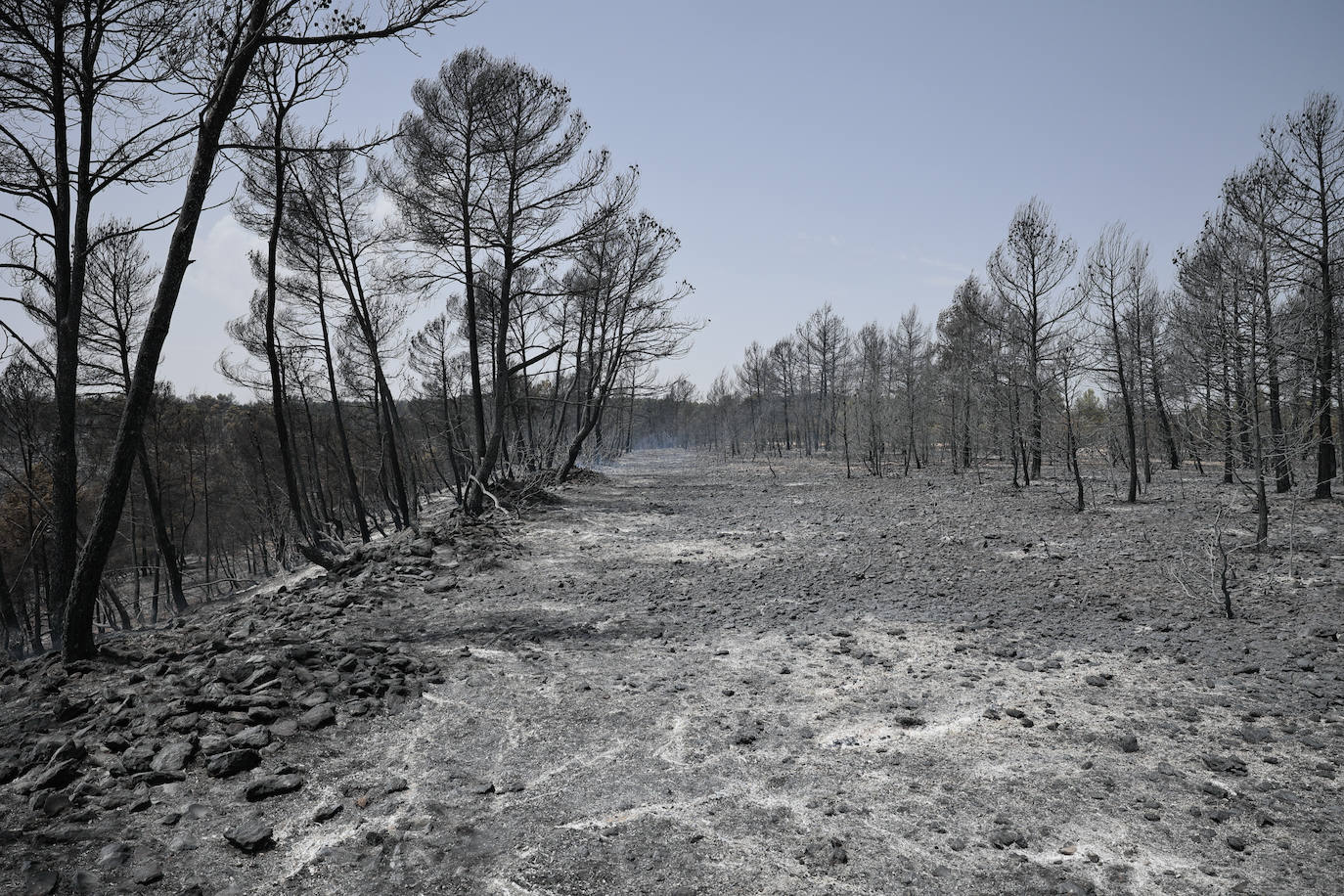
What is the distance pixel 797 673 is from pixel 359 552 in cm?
741

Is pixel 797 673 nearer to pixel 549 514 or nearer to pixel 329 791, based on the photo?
pixel 329 791

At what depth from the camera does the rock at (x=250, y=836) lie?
2.89m

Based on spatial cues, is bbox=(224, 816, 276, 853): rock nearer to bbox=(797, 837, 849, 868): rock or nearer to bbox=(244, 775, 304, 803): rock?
bbox=(244, 775, 304, 803): rock

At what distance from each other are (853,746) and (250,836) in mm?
3214

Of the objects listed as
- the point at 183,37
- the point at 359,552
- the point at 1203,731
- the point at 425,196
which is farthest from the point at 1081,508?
the point at 183,37

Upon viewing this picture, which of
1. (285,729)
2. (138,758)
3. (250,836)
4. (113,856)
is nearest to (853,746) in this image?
(250,836)

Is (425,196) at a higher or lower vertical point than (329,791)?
higher

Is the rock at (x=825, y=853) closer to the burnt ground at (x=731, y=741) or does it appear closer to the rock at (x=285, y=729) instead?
the burnt ground at (x=731, y=741)

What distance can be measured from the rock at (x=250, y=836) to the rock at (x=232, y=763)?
1.92ft

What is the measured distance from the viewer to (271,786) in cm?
336

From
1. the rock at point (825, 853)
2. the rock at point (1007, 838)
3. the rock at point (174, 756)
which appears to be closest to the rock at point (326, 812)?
the rock at point (174, 756)

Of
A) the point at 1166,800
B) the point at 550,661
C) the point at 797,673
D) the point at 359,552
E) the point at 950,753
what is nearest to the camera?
the point at 1166,800

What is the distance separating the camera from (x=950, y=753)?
3.81 m

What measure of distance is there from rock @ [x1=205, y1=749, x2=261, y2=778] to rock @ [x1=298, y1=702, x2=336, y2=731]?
429mm
